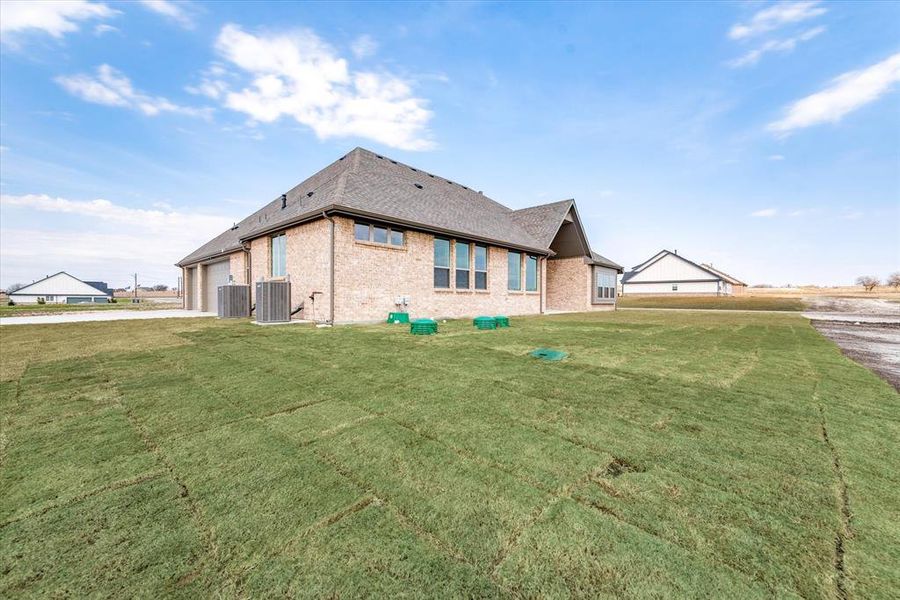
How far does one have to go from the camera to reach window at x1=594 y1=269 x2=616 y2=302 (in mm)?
25641

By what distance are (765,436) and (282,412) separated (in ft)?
15.8

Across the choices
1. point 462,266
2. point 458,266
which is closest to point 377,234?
point 458,266

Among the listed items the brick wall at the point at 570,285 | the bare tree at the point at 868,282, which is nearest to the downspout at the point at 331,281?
the brick wall at the point at 570,285

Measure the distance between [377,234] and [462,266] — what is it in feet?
16.4

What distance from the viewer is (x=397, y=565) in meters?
1.51

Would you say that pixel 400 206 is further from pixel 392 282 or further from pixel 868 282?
pixel 868 282

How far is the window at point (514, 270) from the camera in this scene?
1880 centimetres

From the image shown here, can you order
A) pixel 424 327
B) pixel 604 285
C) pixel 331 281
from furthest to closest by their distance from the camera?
1. pixel 604 285
2. pixel 331 281
3. pixel 424 327

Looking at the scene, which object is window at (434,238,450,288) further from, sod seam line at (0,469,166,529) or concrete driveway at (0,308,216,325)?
concrete driveway at (0,308,216,325)

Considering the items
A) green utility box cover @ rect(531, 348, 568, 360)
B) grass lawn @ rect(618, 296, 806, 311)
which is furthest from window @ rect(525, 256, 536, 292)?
grass lawn @ rect(618, 296, 806, 311)

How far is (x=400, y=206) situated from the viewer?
1370 centimetres

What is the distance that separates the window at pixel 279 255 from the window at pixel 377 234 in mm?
4408

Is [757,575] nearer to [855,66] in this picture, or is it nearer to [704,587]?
[704,587]

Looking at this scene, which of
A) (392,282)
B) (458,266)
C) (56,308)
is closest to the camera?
(392,282)
